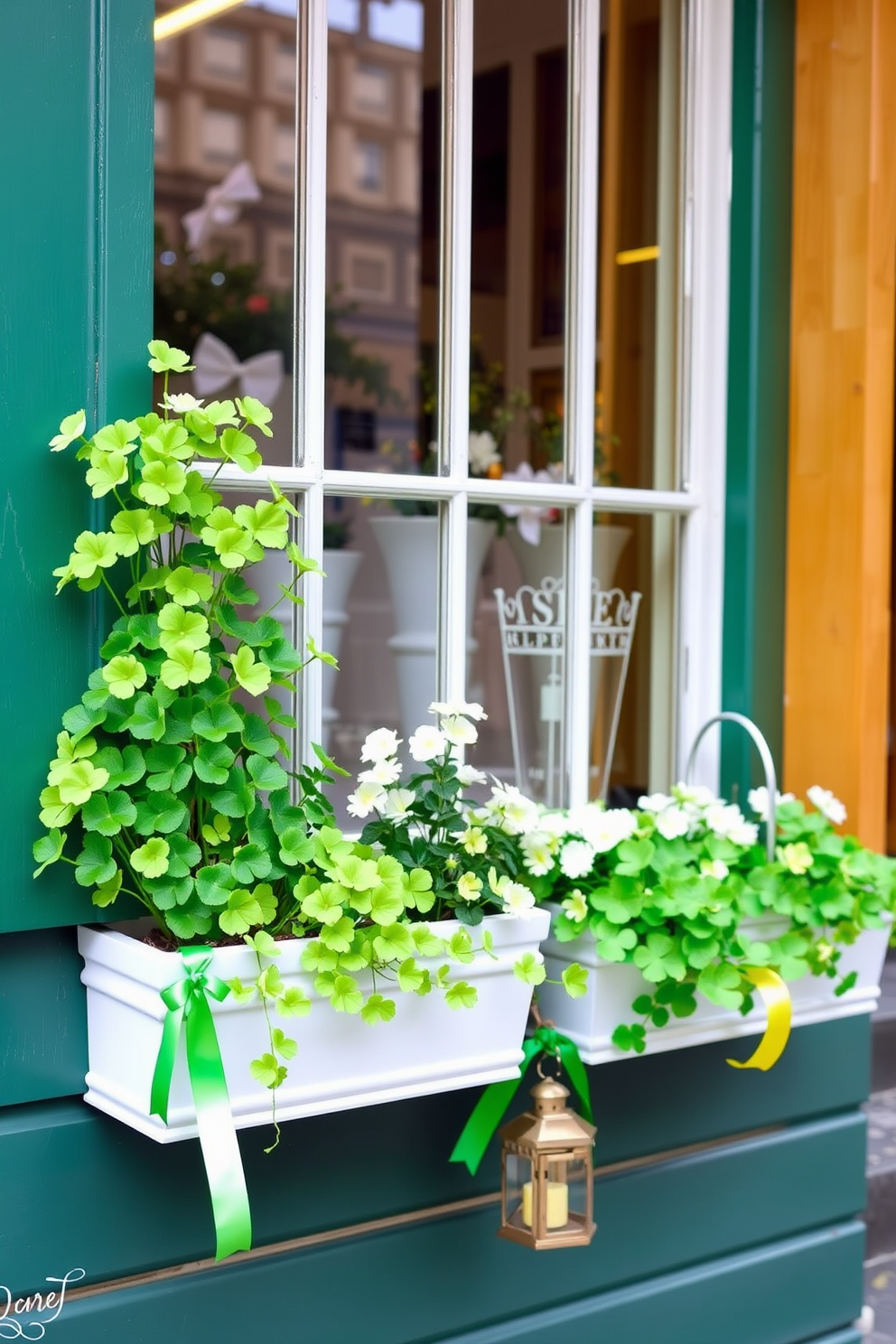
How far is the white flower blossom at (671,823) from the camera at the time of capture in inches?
68.4

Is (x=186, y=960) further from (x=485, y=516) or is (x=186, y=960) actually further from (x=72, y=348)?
(x=485, y=516)

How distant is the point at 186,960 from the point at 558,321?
4.79ft

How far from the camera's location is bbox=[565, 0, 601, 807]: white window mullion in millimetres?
1860

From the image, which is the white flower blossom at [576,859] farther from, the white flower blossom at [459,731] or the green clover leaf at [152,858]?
the green clover leaf at [152,858]

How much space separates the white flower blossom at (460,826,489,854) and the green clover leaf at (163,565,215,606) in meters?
0.39

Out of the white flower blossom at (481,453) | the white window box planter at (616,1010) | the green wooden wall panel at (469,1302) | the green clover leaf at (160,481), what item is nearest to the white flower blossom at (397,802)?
the white window box planter at (616,1010)

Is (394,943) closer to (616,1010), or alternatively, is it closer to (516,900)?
(516,900)

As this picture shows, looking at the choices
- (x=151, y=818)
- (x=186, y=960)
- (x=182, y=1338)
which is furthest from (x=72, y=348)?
(x=182, y=1338)

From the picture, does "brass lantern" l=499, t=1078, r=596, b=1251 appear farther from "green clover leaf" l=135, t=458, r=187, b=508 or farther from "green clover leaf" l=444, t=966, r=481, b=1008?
"green clover leaf" l=135, t=458, r=187, b=508

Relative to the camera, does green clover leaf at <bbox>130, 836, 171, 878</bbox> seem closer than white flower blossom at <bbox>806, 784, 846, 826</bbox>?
Yes

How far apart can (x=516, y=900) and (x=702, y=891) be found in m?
0.26

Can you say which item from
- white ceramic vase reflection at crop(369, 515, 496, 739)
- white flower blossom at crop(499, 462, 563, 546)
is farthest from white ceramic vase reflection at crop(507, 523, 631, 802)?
→ white ceramic vase reflection at crop(369, 515, 496, 739)

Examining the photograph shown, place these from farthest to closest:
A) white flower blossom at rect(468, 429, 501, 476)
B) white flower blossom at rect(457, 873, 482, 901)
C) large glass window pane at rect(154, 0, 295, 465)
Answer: large glass window pane at rect(154, 0, 295, 465) < white flower blossom at rect(468, 429, 501, 476) < white flower blossom at rect(457, 873, 482, 901)

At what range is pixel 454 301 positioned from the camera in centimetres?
173
